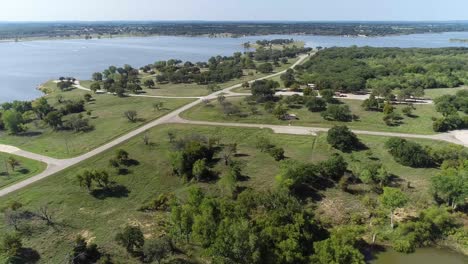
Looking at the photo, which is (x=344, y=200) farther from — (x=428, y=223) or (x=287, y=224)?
(x=287, y=224)

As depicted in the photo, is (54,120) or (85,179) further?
(54,120)

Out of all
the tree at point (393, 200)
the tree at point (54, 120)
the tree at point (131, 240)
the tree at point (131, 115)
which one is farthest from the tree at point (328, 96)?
the tree at point (54, 120)

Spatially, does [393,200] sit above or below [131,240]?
above

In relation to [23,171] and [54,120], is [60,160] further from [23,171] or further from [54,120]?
[54,120]

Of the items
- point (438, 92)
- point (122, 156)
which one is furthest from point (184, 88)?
point (438, 92)

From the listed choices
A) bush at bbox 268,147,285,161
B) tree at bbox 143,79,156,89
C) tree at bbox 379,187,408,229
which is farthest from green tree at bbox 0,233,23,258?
tree at bbox 143,79,156,89

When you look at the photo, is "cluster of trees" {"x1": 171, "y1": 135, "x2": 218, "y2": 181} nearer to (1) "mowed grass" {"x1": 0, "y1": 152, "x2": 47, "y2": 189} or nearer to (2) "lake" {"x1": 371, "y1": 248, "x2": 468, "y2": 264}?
(1) "mowed grass" {"x1": 0, "y1": 152, "x2": 47, "y2": 189}
